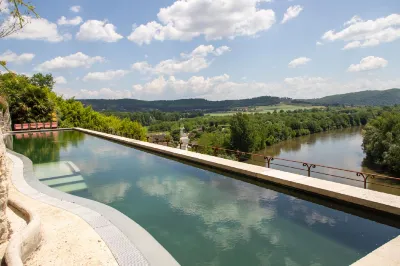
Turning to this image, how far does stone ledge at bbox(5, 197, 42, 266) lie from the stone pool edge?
83 centimetres

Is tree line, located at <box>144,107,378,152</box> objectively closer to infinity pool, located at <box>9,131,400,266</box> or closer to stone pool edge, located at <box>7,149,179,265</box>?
infinity pool, located at <box>9,131,400,266</box>

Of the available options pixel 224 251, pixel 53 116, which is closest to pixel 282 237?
pixel 224 251

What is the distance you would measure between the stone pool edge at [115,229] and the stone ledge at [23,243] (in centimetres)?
83

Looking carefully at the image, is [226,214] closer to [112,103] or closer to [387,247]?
[387,247]

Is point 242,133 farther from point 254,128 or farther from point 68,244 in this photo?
→ point 68,244

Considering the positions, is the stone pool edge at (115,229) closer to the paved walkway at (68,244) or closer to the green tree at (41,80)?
the paved walkway at (68,244)

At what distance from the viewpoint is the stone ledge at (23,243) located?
9.67 ft

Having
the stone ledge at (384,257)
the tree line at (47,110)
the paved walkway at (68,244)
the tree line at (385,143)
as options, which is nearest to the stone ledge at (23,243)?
the paved walkway at (68,244)

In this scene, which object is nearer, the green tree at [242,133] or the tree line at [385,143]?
the tree line at [385,143]

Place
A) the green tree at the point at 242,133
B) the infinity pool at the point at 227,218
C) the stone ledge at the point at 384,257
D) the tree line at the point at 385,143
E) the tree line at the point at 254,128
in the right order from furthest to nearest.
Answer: the tree line at the point at 254,128, the green tree at the point at 242,133, the tree line at the point at 385,143, the infinity pool at the point at 227,218, the stone ledge at the point at 384,257

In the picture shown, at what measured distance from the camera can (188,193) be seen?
22.1ft

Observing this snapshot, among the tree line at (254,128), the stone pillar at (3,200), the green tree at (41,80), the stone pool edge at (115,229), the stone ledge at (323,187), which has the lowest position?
the tree line at (254,128)

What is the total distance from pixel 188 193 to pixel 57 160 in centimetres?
698

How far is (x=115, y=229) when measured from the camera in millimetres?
4438
